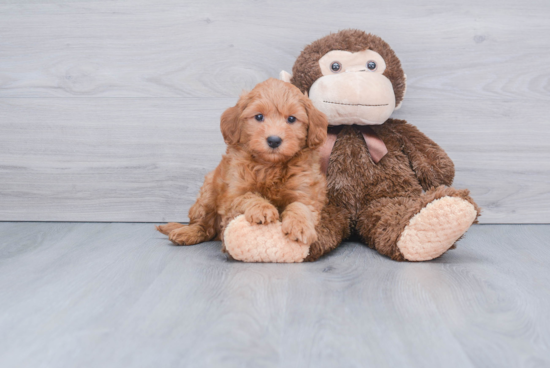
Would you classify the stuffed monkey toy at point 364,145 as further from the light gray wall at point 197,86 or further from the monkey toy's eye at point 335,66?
the light gray wall at point 197,86

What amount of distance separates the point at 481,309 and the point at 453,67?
1.07m

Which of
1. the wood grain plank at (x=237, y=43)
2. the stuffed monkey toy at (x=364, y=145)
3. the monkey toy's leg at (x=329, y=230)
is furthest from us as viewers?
the wood grain plank at (x=237, y=43)

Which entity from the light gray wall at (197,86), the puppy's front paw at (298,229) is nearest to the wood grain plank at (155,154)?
the light gray wall at (197,86)

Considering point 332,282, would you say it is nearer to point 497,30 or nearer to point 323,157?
point 323,157

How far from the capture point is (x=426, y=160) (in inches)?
52.7

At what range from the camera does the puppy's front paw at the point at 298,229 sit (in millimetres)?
1062

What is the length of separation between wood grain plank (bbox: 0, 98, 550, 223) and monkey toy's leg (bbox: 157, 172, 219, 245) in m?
0.33

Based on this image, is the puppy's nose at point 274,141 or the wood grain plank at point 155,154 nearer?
the puppy's nose at point 274,141

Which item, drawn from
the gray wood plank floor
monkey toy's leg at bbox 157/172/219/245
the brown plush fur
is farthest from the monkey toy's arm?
monkey toy's leg at bbox 157/172/219/245

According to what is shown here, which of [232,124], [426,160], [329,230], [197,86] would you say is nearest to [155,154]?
[197,86]

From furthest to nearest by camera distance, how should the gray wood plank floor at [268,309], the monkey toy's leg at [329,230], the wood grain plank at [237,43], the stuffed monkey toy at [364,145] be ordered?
the wood grain plank at [237,43], the stuffed monkey toy at [364,145], the monkey toy's leg at [329,230], the gray wood plank floor at [268,309]

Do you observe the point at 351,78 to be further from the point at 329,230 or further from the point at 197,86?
the point at 197,86

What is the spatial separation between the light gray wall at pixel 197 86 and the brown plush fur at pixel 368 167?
0.86ft

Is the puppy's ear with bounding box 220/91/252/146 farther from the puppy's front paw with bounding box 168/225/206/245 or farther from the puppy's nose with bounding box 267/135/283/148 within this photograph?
the puppy's front paw with bounding box 168/225/206/245
